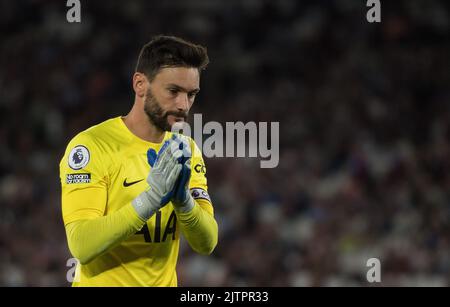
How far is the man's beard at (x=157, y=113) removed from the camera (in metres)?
3.95

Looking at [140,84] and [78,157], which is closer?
[78,157]

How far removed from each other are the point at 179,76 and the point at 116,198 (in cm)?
65

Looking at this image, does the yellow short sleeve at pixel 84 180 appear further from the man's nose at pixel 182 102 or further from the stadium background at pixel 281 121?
the stadium background at pixel 281 121

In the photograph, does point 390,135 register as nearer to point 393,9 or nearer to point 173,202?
point 393,9

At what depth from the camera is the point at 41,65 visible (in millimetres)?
11414

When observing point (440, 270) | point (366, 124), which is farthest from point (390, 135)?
point (440, 270)

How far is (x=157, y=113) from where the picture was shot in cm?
399

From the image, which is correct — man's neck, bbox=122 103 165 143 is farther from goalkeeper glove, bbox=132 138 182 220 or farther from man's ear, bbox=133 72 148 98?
goalkeeper glove, bbox=132 138 182 220

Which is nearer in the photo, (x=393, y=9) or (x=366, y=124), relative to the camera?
(x=366, y=124)

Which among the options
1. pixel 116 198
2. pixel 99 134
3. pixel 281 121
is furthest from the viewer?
pixel 281 121

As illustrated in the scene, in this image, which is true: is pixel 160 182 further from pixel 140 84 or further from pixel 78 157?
pixel 140 84

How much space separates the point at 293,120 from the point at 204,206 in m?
6.63

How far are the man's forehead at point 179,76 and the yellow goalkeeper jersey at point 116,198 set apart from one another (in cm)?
36

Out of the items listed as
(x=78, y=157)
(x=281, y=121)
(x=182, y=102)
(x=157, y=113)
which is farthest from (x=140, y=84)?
(x=281, y=121)
